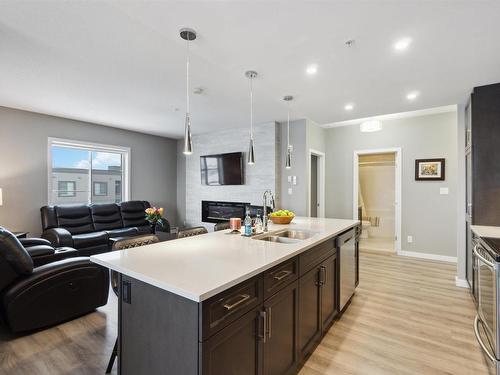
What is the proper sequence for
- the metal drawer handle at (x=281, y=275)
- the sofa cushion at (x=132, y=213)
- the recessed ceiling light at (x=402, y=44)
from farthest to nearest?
the sofa cushion at (x=132, y=213), the recessed ceiling light at (x=402, y=44), the metal drawer handle at (x=281, y=275)

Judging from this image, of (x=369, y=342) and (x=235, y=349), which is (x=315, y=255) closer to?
(x=369, y=342)

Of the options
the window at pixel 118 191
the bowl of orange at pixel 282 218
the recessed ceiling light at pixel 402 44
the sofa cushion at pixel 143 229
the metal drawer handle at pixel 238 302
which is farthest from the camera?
the window at pixel 118 191

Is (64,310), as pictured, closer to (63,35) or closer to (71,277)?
(71,277)

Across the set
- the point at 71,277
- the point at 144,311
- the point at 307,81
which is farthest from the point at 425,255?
the point at 71,277

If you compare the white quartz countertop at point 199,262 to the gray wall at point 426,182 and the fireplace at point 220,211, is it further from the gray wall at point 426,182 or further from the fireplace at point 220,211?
the gray wall at point 426,182

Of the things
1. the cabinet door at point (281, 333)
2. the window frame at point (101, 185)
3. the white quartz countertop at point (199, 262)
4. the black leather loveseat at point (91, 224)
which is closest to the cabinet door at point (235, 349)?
the cabinet door at point (281, 333)

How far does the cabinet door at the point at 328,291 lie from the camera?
2293 millimetres

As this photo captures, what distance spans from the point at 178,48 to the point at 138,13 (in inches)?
20.9

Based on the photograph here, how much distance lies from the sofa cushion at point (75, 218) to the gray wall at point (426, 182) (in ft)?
17.4

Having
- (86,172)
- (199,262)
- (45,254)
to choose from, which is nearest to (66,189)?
(86,172)

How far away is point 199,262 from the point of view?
159cm

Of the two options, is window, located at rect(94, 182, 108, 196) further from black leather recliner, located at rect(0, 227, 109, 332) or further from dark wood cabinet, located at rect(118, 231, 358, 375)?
dark wood cabinet, located at rect(118, 231, 358, 375)

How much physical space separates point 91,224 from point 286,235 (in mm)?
4020

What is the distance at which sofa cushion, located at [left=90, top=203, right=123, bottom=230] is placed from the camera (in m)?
5.06
